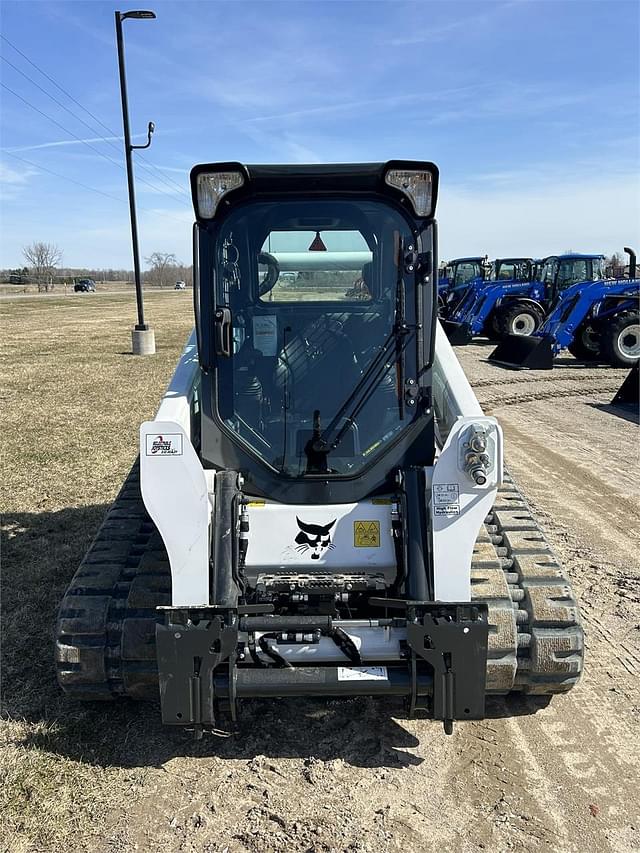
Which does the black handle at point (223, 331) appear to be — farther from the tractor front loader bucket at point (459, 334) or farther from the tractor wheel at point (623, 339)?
the tractor front loader bucket at point (459, 334)

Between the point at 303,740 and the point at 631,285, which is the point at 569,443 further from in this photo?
the point at 631,285

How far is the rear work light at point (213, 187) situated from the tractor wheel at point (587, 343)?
1488cm

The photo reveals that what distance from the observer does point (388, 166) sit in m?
3.43

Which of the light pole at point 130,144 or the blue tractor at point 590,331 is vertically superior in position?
the light pole at point 130,144

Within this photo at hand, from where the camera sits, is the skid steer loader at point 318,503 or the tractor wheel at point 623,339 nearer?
the skid steer loader at point 318,503

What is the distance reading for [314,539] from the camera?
3555 mm

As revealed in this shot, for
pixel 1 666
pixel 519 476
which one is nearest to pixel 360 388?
pixel 1 666

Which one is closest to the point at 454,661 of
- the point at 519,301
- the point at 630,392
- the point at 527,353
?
the point at 630,392

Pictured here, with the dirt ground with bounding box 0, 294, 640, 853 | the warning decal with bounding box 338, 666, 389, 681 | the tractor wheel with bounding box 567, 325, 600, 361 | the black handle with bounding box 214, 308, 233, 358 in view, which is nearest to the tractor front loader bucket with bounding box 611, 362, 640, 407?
the tractor wheel with bounding box 567, 325, 600, 361

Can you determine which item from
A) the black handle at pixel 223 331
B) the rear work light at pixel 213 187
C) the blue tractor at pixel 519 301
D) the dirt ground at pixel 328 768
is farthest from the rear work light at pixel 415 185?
the blue tractor at pixel 519 301

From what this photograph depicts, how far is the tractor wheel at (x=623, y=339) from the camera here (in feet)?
52.8

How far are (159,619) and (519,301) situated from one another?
18.2 meters

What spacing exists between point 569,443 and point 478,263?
16.1 metres

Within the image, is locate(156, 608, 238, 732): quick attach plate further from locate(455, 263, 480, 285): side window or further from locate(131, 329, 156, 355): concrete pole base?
locate(455, 263, 480, 285): side window
